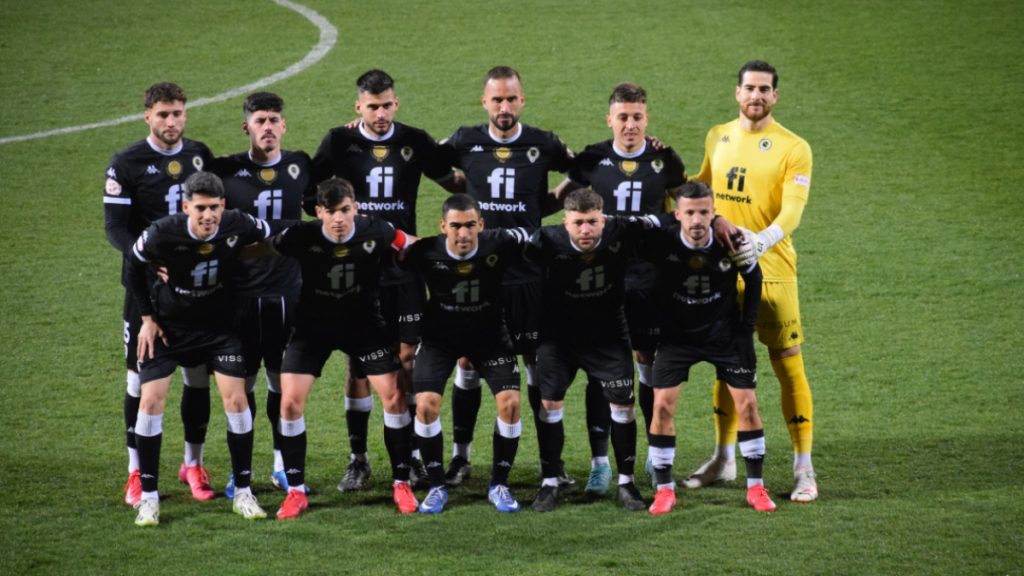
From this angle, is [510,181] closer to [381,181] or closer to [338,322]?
[381,181]

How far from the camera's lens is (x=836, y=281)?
39.1 feet

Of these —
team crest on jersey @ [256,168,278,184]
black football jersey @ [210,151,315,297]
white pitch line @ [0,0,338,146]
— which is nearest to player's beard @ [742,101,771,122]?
black football jersey @ [210,151,315,297]

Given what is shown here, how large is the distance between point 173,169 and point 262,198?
19.6 inches

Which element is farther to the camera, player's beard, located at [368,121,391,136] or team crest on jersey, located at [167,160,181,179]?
player's beard, located at [368,121,391,136]

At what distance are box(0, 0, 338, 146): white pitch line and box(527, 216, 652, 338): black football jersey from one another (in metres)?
9.08

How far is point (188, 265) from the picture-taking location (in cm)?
745

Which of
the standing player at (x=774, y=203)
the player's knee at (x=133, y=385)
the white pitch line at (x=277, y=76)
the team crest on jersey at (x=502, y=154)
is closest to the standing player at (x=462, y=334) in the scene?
the team crest on jersey at (x=502, y=154)

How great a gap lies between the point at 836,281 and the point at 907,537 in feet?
16.5

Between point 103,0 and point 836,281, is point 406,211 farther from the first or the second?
point 103,0

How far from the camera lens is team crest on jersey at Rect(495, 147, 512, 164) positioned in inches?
321

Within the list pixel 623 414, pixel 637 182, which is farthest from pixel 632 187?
pixel 623 414

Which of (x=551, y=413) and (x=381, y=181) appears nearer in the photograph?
(x=551, y=413)

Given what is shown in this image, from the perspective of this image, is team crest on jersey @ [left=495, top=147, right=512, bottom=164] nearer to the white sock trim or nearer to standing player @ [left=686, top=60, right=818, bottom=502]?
standing player @ [left=686, top=60, right=818, bottom=502]

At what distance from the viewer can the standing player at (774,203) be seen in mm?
7887
